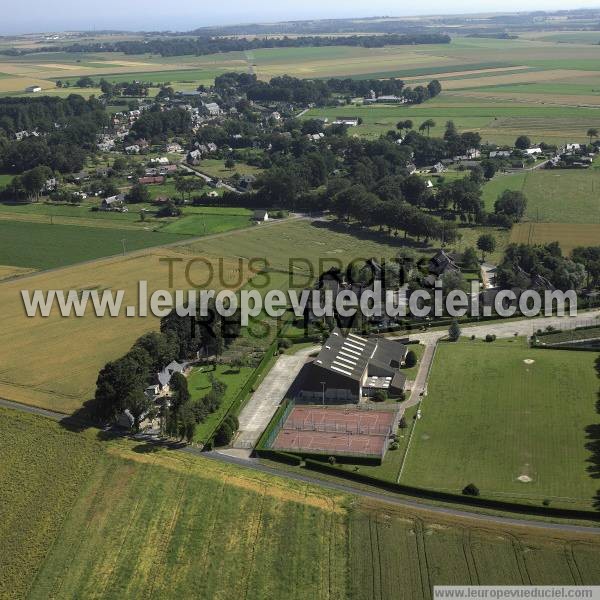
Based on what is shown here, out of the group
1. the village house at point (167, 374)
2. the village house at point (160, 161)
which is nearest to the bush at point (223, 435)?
the village house at point (167, 374)

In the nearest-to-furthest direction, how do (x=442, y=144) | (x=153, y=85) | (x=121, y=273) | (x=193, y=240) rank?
(x=121, y=273) → (x=193, y=240) → (x=442, y=144) → (x=153, y=85)

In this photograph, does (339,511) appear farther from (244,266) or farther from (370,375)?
(244,266)

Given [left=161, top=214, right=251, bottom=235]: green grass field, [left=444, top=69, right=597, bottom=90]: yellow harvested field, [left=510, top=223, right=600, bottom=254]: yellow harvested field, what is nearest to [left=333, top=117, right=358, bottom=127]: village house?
[left=444, top=69, right=597, bottom=90]: yellow harvested field

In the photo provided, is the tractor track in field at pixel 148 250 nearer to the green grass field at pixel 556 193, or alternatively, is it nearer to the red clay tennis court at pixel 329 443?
the green grass field at pixel 556 193

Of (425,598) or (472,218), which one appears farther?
(472,218)

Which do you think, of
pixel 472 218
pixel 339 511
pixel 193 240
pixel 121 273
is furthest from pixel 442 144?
pixel 339 511

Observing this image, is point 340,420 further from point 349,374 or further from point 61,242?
point 61,242

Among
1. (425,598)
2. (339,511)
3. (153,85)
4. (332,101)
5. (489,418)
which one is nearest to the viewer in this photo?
(425,598)
